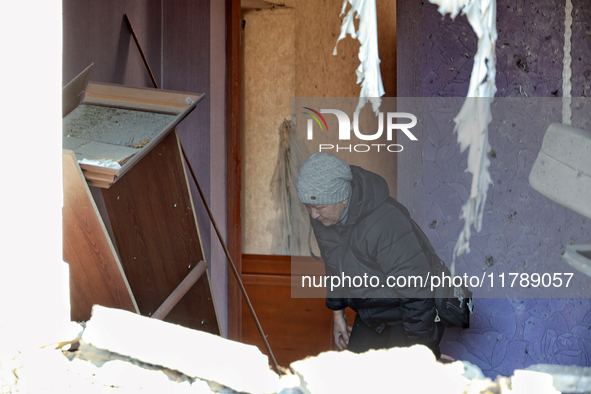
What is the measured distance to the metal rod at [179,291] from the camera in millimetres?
1422

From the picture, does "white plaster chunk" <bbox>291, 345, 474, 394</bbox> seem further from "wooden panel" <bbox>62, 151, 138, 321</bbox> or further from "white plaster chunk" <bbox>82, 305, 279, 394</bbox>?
"wooden panel" <bbox>62, 151, 138, 321</bbox>

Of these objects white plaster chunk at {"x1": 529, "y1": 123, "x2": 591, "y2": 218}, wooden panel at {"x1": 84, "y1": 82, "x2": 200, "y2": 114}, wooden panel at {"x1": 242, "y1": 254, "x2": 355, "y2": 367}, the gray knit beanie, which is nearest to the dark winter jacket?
the gray knit beanie

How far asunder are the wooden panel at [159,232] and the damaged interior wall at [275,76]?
1639mm

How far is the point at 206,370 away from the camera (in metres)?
0.79

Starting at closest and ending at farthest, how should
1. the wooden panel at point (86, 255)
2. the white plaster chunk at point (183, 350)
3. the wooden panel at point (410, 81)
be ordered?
the white plaster chunk at point (183, 350) → the wooden panel at point (86, 255) → the wooden panel at point (410, 81)

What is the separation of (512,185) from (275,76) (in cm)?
190

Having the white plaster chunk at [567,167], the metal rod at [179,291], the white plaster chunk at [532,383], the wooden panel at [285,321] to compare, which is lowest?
the wooden panel at [285,321]

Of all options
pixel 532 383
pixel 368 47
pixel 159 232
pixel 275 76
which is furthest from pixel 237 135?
pixel 532 383

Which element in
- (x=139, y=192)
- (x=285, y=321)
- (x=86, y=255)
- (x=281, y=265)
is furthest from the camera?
(x=281, y=265)

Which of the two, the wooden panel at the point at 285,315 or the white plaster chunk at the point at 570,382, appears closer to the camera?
the white plaster chunk at the point at 570,382

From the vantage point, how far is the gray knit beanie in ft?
5.37

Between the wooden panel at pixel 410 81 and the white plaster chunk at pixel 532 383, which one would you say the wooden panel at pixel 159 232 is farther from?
the white plaster chunk at pixel 532 383

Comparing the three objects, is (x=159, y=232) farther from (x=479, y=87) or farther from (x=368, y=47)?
(x=479, y=87)

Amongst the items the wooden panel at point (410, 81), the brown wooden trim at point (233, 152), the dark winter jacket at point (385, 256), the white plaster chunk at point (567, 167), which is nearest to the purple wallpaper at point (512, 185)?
the wooden panel at point (410, 81)
